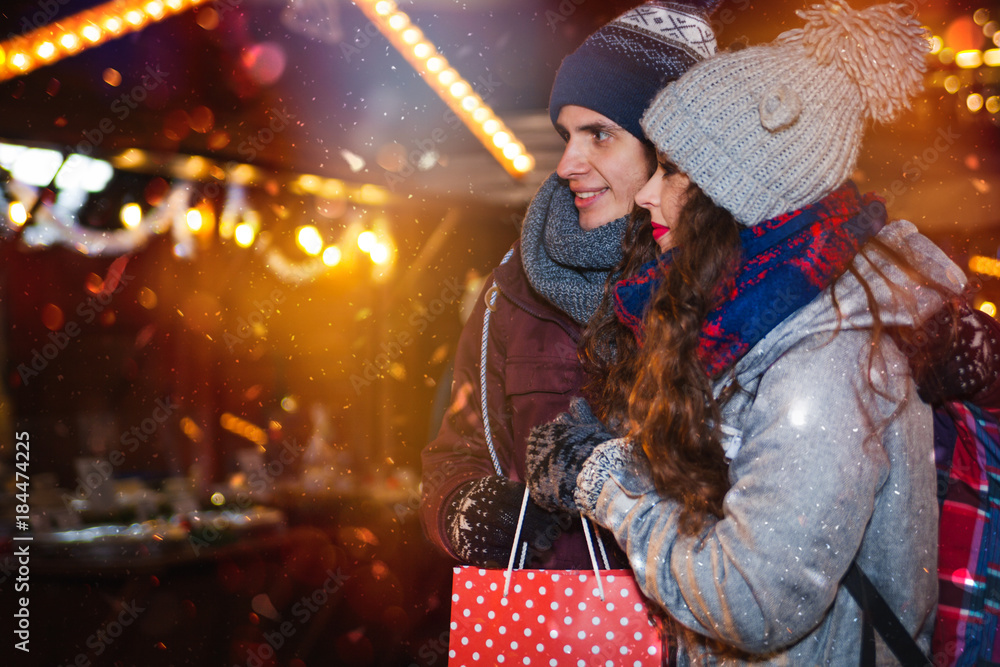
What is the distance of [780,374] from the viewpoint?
2.80ft

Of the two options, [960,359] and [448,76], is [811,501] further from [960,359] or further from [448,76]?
[448,76]

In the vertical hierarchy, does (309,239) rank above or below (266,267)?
above

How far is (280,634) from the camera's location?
159 inches

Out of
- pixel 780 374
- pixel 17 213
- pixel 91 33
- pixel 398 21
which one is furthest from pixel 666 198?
pixel 17 213

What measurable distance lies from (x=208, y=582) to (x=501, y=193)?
337 cm

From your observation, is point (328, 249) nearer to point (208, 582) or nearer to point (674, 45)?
point (208, 582)

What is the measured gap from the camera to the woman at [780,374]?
811 millimetres

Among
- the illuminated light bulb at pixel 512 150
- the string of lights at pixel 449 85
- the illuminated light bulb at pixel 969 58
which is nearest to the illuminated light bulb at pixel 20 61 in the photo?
the string of lights at pixel 449 85

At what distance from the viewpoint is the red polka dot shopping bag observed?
1.01m

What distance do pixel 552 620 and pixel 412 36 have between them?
2415 mm

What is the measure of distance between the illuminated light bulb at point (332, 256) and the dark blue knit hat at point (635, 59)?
4.68 metres

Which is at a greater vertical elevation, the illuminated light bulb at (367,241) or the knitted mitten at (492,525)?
the knitted mitten at (492,525)

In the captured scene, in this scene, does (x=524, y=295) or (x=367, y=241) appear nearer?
(x=524, y=295)

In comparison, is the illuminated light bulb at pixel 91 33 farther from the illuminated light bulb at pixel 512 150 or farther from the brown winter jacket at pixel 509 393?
the brown winter jacket at pixel 509 393
